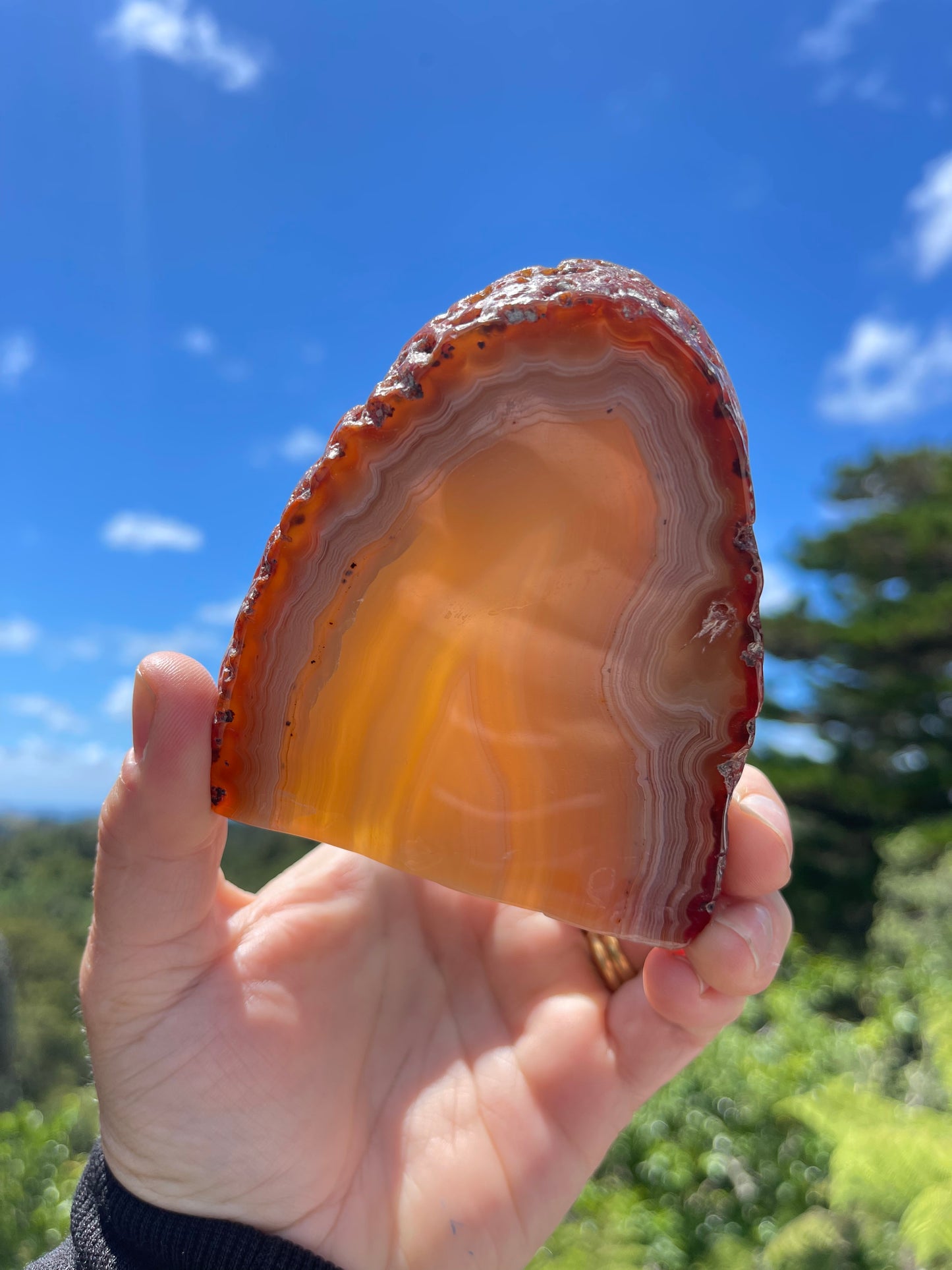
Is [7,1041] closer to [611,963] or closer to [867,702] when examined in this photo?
[611,963]

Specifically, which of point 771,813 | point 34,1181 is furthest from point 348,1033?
point 34,1181

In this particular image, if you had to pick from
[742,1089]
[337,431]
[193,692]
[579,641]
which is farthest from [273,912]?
[742,1089]

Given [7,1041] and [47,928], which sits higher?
[47,928]

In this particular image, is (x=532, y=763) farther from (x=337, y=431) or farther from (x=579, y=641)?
(x=337, y=431)

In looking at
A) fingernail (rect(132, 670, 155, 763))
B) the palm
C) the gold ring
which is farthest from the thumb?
the gold ring

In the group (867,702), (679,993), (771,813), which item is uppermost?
(867,702)

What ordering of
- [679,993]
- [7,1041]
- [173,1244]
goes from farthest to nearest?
[7,1041] → [679,993] → [173,1244]
